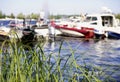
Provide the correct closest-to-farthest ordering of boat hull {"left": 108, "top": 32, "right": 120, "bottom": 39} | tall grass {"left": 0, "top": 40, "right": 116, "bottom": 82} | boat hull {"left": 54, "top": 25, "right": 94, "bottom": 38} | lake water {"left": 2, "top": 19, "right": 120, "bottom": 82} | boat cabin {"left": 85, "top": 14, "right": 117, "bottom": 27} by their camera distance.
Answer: tall grass {"left": 0, "top": 40, "right": 116, "bottom": 82}
lake water {"left": 2, "top": 19, "right": 120, "bottom": 82}
boat hull {"left": 54, "top": 25, "right": 94, "bottom": 38}
boat hull {"left": 108, "top": 32, "right": 120, "bottom": 39}
boat cabin {"left": 85, "top": 14, "right": 117, "bottom": 27}

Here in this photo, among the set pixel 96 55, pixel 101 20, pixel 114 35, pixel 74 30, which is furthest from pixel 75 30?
pixel 96 55

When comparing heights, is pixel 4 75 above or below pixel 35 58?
below

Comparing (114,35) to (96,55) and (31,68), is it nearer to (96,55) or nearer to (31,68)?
(96,55)

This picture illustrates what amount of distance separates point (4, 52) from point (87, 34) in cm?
2610

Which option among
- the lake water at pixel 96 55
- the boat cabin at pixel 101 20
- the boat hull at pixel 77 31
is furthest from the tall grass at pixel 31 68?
the boat cabin at pixel 101 20

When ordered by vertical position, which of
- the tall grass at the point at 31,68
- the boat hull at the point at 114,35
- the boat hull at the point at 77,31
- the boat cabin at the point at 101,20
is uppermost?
the tall grass at the point at 31,68

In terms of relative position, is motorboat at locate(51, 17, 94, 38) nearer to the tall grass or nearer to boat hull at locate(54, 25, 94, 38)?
boat hull at locate(54, 25, 94, 38)

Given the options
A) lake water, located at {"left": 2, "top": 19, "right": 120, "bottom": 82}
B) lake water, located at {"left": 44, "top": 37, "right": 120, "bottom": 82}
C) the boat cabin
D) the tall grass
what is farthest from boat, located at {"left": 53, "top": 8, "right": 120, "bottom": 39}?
the tall grass

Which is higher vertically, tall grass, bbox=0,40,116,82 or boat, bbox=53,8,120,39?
tall grass, bbox=0,40,116,82

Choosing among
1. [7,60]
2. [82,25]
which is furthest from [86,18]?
[7,60]

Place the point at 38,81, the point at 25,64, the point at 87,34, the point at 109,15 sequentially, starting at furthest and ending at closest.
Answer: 1. the point at 109,15
2. the point at 87,34
3. the point at 25,64
4. the point at 38,81

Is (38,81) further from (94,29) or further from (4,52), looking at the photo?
(94,29)

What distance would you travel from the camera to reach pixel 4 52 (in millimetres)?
4105

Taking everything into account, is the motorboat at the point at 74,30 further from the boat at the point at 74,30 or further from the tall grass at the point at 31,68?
the tall grass at the point at 31,68
